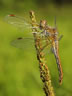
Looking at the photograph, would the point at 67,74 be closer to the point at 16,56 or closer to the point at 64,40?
the point at 16,56

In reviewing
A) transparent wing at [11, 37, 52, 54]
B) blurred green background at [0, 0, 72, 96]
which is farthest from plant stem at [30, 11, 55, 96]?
transparent wing at [11, 37, 52, 54]

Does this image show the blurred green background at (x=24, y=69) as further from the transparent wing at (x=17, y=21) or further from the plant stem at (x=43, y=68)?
the plant stem at (x=43, y=68)

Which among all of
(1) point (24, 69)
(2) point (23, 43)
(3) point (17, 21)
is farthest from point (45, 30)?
(1) point (24, 69)

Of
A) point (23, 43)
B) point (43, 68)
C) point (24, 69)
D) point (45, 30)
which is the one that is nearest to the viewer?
point (43, 68)

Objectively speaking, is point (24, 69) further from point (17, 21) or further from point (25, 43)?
point (17, 21)

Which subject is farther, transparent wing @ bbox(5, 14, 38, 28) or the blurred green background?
the blurred green background

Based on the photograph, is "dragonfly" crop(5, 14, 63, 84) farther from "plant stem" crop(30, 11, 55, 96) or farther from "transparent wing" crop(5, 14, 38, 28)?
"plant stem" crop(30, 11, 55, 96)

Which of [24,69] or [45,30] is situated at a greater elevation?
[45,30]

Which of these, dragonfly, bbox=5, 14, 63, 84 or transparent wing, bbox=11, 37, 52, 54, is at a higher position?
dragonfly, bbox=5, 14, 63, 84

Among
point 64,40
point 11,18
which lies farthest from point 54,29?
point 64,40

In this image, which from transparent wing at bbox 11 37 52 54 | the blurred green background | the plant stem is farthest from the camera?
the blurred green background

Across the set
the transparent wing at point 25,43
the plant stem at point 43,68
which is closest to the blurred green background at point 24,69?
the transparent wing at point 25,43
